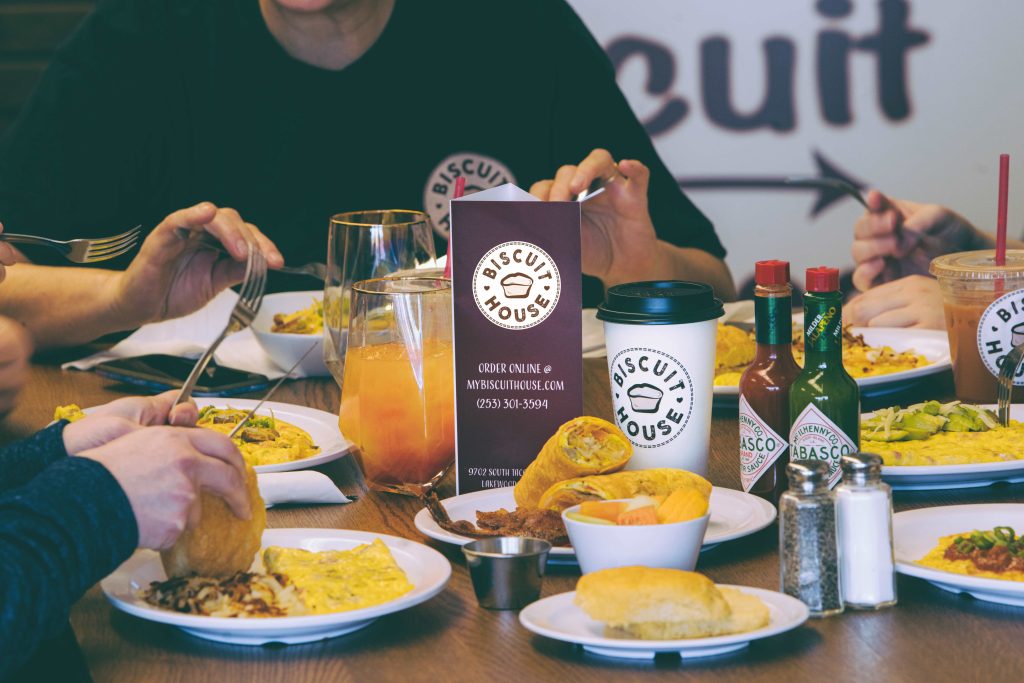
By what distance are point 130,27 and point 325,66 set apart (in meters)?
0.45

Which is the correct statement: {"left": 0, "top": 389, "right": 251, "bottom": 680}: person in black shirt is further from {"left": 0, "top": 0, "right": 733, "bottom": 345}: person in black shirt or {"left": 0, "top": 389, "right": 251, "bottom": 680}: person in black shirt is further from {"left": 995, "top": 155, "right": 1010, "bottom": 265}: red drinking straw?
{"left": 0, "top": 0, "right": 733, "bottom": 345}: person in black shirt

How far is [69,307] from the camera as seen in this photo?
7.41 feet

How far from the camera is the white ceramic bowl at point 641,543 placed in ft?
3.39

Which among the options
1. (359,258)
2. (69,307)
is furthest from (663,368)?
(69,307)

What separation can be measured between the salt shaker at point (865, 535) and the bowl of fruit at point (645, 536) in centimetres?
12

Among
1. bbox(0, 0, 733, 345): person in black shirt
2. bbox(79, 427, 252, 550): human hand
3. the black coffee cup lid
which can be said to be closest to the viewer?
bbox(79, 427, 252, 550): human hand

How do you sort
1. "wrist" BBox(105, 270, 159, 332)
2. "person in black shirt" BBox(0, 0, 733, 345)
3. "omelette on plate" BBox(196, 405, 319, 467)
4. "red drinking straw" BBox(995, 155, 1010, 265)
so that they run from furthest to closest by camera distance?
1. "person in black shirt" BBox(0, 0, 733, 345)
2. "wrist" BBox(105, 270, 159, 332)
3. "red drinking straw" BBox(995, 155, 1010, 265)
4. "omelette on plate" BBox(196, 405, 319, 467)

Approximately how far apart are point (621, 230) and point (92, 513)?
4.50 feet

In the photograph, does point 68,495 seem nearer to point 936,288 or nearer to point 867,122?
point 936,288

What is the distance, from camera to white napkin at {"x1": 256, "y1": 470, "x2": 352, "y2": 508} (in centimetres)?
136

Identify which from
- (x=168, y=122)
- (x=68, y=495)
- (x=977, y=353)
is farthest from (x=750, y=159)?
(x=68, y=495)

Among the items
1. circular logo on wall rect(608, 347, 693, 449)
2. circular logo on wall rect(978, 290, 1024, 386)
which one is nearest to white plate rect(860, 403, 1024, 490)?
circular logo on wall rect(608, 347, 693, 449)

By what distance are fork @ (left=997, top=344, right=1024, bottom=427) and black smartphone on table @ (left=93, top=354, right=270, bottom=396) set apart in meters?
1.12

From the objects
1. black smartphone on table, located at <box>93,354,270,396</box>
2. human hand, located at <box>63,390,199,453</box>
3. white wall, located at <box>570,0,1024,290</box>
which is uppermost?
white wall, located at <box>570,0,1024,290</box>
